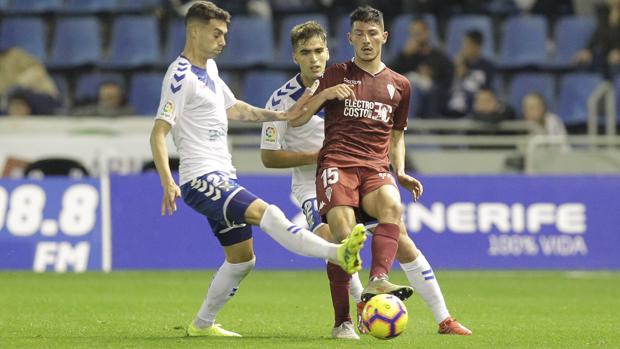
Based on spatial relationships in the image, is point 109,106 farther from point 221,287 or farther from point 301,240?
point 301,240

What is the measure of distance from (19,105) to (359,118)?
11148mm

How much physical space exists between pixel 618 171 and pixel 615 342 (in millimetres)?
10386

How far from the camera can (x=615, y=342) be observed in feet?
29.7

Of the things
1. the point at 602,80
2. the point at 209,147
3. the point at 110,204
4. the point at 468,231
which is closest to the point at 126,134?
the point at 110,204

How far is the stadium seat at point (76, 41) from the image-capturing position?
22109 mm

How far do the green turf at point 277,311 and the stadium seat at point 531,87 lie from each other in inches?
196

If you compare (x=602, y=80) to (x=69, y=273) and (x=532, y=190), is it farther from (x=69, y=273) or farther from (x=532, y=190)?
Answer: (x=69, y=273)

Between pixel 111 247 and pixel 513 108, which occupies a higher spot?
pixel 513 108

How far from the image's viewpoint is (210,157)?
9.20 m

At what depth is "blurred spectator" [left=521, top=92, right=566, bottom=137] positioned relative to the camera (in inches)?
762

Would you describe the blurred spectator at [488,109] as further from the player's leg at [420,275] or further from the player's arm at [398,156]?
the player's leg at [420,275]

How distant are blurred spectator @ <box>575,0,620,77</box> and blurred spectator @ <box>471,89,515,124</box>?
2394mm

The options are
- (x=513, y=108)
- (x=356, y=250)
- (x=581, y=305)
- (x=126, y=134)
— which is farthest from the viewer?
(x=513, y=108)

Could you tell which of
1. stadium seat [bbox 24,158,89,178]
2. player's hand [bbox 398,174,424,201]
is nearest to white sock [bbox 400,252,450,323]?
player's hand [bbox 398,174,424,201]
